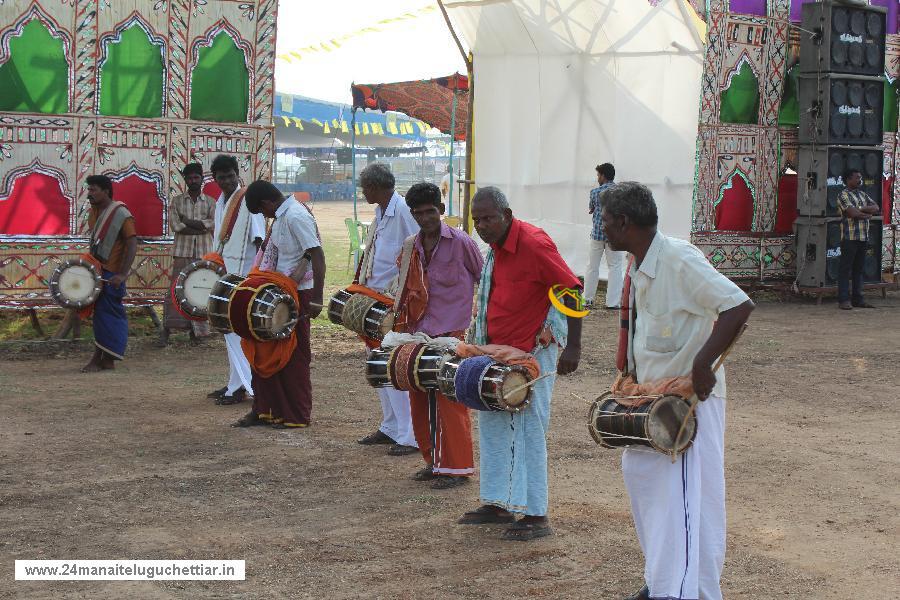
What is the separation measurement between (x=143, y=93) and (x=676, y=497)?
370 inches

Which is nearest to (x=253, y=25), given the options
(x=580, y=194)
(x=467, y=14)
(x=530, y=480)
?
(x=467, y=14)

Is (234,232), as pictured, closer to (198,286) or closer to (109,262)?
(198,286)

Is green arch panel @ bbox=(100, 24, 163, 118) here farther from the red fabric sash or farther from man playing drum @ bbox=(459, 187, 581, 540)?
man playing drum @ bbox=(459, 187, 581, 540)

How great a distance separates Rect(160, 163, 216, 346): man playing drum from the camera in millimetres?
11820

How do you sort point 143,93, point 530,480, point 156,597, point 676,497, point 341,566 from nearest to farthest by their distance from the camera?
point 676,497 → point 156,597 → point 341,566 → point 530,480 → point 143,93

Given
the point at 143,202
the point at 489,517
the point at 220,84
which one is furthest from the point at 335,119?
the point at 489,517

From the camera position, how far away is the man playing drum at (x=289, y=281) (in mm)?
7699

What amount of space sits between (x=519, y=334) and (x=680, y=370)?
1.45m

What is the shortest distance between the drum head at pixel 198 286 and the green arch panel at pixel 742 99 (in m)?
8.04

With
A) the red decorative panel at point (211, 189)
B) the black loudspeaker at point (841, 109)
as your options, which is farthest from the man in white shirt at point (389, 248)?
the black loudspeaker at point (841, 109)

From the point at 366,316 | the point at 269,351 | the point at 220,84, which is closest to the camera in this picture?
the point at 366,316

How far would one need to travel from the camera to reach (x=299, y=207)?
7793 mm

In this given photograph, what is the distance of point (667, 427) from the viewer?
4.09 metres

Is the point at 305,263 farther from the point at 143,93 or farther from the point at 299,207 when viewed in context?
Answer: the point at 143,93
